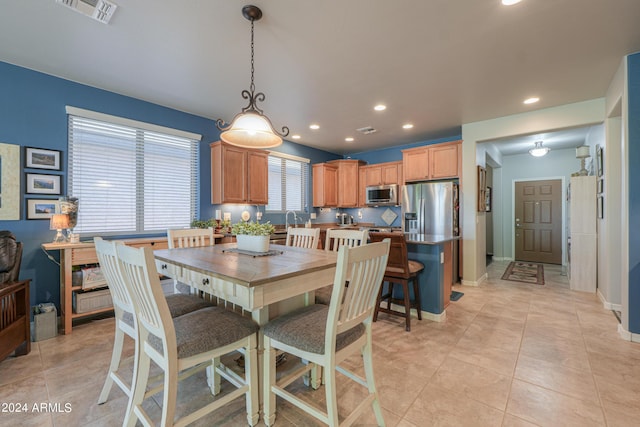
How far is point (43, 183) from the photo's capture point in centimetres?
Result: 290

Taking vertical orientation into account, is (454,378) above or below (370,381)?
below

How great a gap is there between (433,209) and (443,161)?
876 millimetres

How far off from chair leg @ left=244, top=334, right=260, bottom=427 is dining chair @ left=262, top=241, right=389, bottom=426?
0.06m

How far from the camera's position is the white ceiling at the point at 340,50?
200 centimetres

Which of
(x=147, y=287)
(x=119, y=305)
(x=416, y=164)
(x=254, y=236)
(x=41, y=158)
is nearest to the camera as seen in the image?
(x=147, y=287)

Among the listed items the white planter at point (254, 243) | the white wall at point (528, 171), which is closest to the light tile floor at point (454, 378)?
the white planter at point (254, 243)

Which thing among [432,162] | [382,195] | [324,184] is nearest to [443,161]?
[432,162]

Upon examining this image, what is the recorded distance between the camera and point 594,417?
1.62 metres

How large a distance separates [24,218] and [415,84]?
14.6 feet

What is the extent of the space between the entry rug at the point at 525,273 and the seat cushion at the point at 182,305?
17.4 feet

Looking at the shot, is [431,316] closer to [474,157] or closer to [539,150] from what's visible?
[474,157]

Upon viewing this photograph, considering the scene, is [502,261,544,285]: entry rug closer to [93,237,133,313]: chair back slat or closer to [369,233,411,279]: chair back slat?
[369,233,411,279]: chair back slat

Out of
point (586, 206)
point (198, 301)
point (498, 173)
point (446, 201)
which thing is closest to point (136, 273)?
point (198, 301)

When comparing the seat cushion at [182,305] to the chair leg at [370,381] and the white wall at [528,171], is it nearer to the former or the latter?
the chair leg at [370,381]
